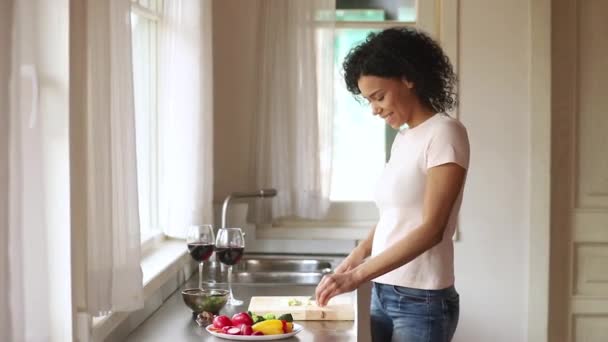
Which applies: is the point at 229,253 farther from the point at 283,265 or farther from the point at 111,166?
the point at 283,265

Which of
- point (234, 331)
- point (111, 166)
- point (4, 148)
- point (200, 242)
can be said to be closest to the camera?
point (4, 148)

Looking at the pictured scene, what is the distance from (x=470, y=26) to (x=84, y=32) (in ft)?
7.29

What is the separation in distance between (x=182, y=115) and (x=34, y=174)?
1.41 meters

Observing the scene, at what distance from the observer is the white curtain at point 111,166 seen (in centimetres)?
180

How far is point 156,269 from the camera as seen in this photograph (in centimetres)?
257

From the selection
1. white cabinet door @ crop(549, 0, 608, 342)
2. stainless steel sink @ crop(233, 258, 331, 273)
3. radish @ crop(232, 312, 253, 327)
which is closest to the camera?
radish @ crop(232, 312, 253, 327)

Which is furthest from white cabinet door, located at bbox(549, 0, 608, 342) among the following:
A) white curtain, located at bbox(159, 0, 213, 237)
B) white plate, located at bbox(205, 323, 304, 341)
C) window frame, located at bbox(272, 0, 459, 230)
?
white plate, located at bbox(205, 323, 304, 341)

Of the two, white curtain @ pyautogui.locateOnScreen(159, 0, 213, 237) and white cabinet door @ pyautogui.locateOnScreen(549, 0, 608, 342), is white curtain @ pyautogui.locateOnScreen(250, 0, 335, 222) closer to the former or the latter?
white curtain @ pyautogui.locateOnScreen(159, 0, 213, 237)

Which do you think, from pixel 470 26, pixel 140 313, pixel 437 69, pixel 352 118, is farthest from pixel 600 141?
pixel 140 313

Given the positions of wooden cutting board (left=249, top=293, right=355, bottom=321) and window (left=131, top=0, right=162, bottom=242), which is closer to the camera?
wooden cutting board (left=249, top=293, right=355, bottom=321)

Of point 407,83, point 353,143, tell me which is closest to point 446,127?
point 407,83

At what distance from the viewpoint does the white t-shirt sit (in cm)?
197

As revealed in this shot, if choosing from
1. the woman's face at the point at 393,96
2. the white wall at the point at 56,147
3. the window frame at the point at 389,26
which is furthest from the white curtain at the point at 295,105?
the white wall at the point at 56,147

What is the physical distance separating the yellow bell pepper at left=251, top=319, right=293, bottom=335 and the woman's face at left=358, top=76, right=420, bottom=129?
0.57m
